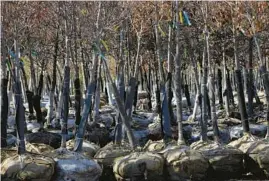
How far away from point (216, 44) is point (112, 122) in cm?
652

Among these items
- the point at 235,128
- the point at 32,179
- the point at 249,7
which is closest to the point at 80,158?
the point at 32,179

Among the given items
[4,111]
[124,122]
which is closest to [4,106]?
[4,111]

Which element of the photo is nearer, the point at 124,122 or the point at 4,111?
the point at 124,122

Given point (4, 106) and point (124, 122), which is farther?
point (4, 106)

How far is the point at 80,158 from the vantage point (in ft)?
33.2

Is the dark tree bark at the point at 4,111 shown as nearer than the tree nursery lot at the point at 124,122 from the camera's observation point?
No

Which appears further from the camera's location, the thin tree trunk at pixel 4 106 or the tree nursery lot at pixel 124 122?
the thin tree trunk at pixel 4 106

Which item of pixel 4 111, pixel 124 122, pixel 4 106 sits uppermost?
pixel 4 106

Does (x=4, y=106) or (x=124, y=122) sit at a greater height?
(x=4, y=106)

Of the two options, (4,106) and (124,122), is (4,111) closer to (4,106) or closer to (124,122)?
(4,106)

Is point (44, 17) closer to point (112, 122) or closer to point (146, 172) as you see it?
point (112, 122)

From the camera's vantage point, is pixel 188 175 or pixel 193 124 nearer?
pixel 188 175

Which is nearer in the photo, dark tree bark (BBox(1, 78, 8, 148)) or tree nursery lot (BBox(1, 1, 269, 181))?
tree nursery lot (BBox(1, 1, 269, 181))

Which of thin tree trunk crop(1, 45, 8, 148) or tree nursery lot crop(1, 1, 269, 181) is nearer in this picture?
tree nursery lot crop(1, 1, 269, 181)
